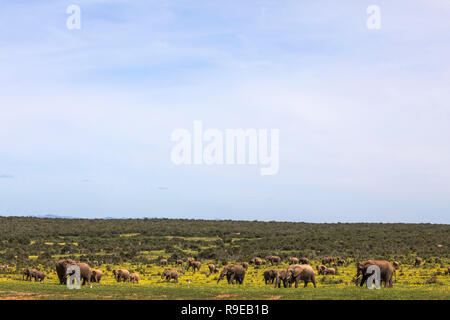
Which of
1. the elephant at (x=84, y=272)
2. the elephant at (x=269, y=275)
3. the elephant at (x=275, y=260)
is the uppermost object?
the elephant at (x=84, y=272)

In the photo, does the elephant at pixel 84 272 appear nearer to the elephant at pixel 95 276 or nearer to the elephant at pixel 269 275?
the elephant at pixel 95 276

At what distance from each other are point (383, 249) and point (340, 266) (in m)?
17.9

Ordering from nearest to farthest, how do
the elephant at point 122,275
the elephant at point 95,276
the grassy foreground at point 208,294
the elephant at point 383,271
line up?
the grassy foreground at point 208,294, the elephant at point 383,271, the elephant at point 95,276, the elephant at point 122,275

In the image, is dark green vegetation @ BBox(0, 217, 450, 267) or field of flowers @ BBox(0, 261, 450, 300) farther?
dark green vegetation @ BBox(0, 217, 450, 267)

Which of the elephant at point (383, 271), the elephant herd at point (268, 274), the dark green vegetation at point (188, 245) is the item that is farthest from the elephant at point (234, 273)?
the dark green vegetation at point (188, 245)

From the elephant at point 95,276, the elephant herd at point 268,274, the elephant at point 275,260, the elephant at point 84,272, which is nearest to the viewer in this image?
the elephant herd at point 268,274

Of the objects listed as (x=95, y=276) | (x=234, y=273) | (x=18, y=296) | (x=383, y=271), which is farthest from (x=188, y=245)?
(x=18, y=296)

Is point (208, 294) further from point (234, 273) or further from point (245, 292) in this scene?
point (234, 273)

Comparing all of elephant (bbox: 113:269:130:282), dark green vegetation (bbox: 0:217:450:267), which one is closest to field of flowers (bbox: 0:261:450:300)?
elephant (bbox: 113:269:130:282)

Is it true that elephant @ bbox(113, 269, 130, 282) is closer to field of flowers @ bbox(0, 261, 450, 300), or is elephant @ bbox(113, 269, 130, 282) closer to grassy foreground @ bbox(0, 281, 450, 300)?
field of flowers @ bbox(0, 261, 450, 300)

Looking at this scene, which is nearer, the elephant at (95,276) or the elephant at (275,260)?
the elephant at (95,276)

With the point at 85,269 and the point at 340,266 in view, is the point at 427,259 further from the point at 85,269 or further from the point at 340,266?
the point at 85,269

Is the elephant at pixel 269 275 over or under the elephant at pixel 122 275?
over
